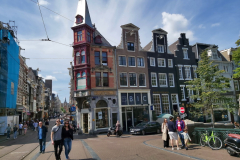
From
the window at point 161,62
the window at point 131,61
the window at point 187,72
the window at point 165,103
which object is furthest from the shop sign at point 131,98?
the window at point 187,72

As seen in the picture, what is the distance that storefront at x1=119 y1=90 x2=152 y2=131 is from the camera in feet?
84.0

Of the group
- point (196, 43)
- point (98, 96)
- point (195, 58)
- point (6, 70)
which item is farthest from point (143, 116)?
point (6, 70)

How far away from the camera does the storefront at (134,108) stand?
84.0 feet

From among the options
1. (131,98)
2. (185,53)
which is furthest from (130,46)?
(185,53)

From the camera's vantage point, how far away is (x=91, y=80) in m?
24.4

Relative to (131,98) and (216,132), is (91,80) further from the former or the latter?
(216,132)

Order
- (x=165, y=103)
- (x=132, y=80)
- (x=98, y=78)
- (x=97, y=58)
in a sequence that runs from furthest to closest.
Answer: (x=165, y=103)
(x=132, y=80)
(x=97, y=58)
(x=98, y=78)

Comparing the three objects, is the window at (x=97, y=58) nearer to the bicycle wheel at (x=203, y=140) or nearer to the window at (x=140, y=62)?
the window at (x=140, y=62)

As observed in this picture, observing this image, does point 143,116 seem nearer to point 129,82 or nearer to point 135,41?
point 129,82

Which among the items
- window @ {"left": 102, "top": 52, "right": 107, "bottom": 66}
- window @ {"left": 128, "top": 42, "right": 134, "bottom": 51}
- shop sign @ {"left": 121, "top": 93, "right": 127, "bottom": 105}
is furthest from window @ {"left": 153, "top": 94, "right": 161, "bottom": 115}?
window @ {"left": 102, "top": 52, "right": 107, "bottom": 66}

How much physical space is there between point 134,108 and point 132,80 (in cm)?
420

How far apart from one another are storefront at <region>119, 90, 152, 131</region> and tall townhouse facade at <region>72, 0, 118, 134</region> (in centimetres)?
126

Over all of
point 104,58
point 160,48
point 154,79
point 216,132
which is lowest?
point 216,132

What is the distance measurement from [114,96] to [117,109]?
1.87 metres
